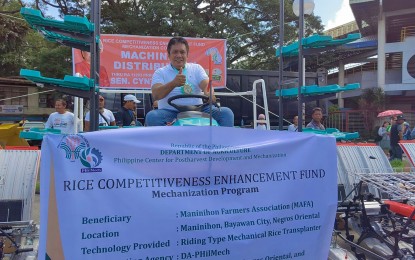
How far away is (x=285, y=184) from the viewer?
2.48 metres

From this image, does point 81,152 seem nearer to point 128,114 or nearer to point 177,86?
point 177,86

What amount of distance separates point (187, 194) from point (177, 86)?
1568 millimetres

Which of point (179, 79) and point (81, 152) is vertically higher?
Result: point (179, 79)

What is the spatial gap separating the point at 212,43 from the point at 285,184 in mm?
7622

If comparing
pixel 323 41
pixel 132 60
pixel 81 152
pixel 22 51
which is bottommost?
pixel 81 152

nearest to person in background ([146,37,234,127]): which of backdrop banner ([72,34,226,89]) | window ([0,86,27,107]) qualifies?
backdrop banner ([72,34,226,89])

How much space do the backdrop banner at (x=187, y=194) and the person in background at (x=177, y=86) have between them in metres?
1.30

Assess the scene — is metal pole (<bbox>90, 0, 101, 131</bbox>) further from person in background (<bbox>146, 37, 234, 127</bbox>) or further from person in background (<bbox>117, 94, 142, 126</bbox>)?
person in background (<bbox>117, 94, 142, 126</bbox>)

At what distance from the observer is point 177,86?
12.0ft

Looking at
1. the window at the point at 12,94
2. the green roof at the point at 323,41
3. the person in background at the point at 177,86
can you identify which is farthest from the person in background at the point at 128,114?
the window at the point at 12,94

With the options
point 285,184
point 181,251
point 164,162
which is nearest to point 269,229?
point 285,184

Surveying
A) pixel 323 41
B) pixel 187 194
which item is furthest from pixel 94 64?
pixel 323 41

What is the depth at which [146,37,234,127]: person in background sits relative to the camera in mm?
3764

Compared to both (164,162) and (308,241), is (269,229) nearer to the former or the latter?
(308,241)
